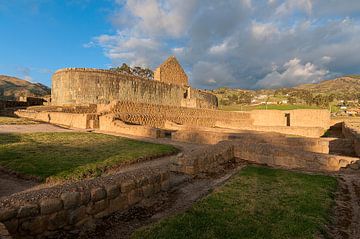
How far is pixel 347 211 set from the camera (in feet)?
17.7

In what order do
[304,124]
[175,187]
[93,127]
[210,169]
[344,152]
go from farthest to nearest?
[304,124]
[93,127]
[344,152]
[210,169]
[175,187]

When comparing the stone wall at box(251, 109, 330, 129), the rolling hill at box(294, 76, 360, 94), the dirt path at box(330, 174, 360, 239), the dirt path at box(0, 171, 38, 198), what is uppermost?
the rolling hill at box(294, 76, 360, 94)

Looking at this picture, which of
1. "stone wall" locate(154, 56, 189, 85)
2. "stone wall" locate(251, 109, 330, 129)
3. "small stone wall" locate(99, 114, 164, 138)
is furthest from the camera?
"stone wall" locate(154, 56, 189, 85)

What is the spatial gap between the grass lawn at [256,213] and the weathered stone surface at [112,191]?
122 centimetres

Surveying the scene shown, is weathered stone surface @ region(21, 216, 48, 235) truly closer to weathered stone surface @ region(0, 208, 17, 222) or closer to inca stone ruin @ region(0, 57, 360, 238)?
inca stone ruin @ region(0, 57, 360, 238)

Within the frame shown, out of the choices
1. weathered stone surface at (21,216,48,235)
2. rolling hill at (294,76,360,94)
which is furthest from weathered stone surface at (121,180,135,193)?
rolling hill at (294,76,360,94)

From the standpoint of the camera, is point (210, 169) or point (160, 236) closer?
point (160, 236)

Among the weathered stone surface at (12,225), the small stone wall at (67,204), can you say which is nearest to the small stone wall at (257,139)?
the small stone wall at (67,204)

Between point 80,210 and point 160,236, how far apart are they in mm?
1578

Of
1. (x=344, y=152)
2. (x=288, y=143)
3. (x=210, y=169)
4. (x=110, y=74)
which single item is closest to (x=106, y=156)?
(x=210, y=169)

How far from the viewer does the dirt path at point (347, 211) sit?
14.5 feet

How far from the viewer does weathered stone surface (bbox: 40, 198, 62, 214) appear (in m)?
4.11

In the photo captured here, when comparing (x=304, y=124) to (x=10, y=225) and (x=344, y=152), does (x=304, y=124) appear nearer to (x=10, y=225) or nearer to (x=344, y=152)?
(x=344, y=152)

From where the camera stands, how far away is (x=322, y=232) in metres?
4.28
